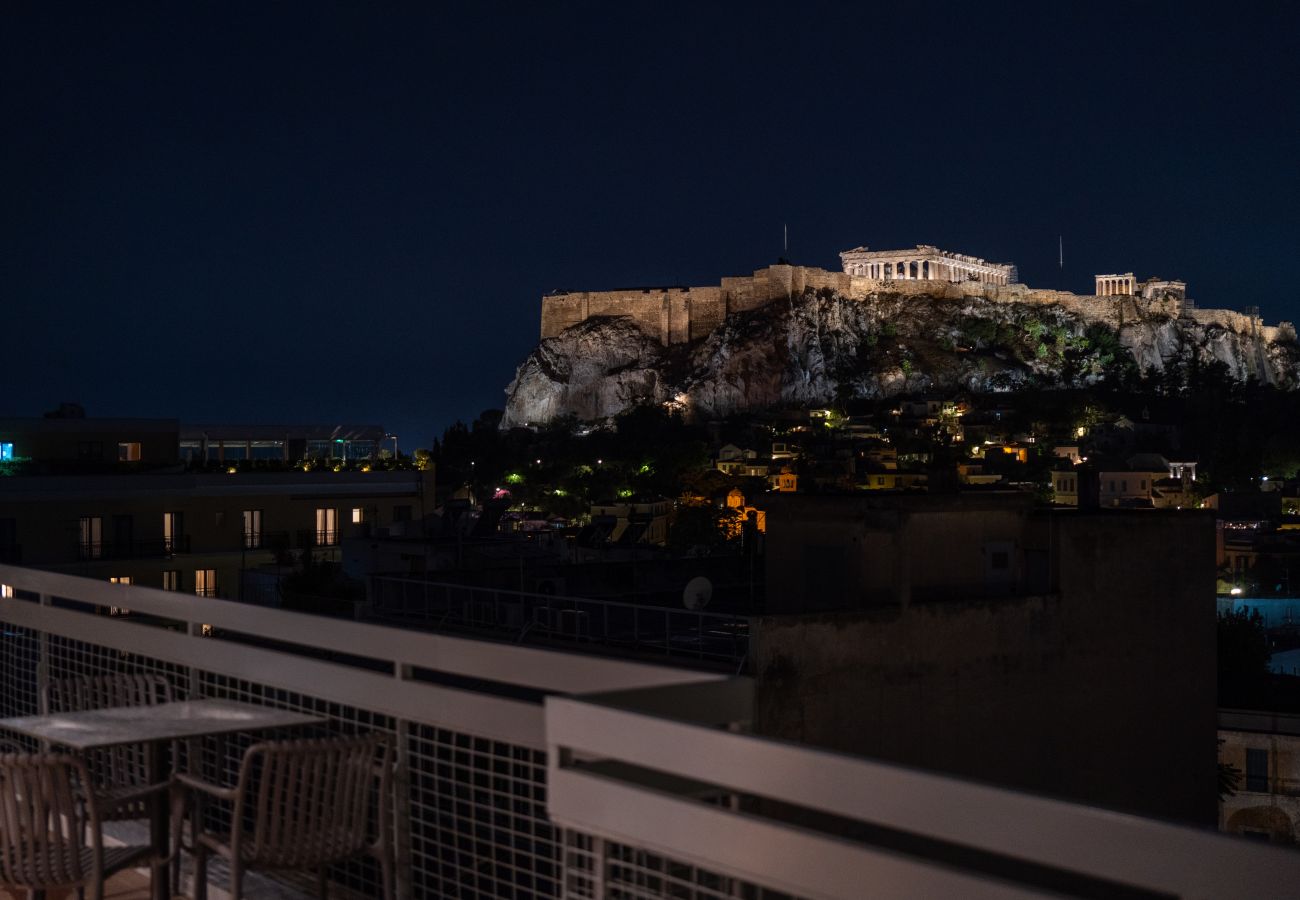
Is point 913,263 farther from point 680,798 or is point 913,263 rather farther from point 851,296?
point 680,798

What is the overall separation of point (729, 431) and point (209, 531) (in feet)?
235

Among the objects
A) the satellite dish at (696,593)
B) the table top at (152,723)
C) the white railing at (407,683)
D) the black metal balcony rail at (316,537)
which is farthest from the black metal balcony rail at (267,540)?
the table top at (152,723)

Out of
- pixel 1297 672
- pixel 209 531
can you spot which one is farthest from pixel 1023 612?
pixel 1297 672

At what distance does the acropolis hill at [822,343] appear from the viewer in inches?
4033

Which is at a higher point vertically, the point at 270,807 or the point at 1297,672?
the point at 270,807

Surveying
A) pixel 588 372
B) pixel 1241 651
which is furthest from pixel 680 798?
pixel 588 372

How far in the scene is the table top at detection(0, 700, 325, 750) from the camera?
3604mm

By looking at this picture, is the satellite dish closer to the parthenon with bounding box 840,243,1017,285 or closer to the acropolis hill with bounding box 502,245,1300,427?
the acropolis hill with bounding box 502,245,1300,427

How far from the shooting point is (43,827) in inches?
136

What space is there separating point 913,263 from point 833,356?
21.6 m

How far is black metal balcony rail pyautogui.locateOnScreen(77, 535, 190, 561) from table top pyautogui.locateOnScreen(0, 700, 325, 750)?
74.7 feet

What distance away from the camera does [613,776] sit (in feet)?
7.42

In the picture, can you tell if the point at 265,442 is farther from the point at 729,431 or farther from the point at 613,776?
the point at 729,431

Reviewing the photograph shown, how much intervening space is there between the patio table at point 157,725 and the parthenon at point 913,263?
11471 cm
